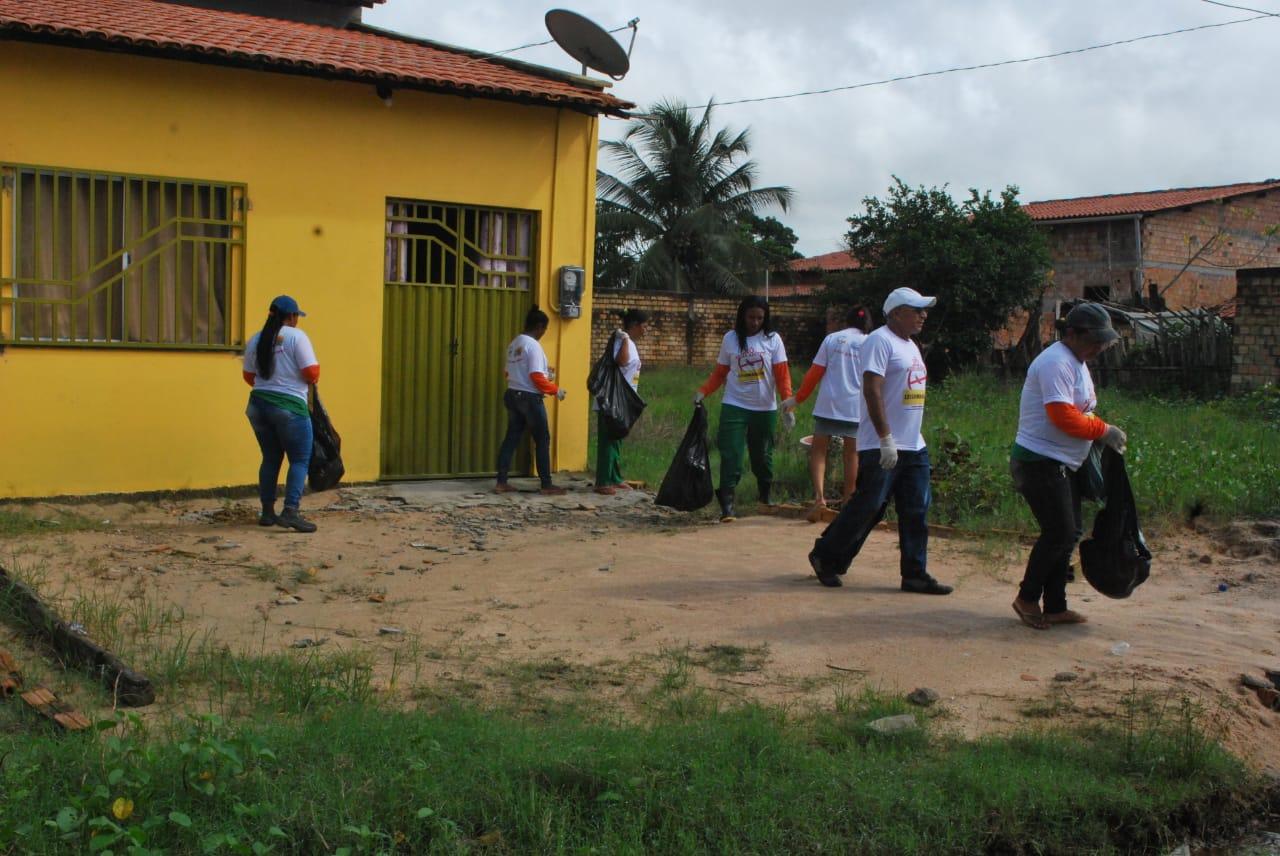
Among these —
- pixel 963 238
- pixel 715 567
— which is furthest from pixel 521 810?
pixel 963 238

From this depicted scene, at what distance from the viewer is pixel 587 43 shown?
38.3ft

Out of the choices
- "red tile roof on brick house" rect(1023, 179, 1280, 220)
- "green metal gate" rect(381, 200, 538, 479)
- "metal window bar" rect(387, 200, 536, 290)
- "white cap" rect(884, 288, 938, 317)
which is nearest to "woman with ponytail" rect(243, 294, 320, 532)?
"green metal gate" rect(381, 200, 538, 479)

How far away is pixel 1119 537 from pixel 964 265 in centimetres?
1834

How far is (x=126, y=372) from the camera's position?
9.54 m

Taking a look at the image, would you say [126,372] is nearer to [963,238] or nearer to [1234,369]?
[1234,369]

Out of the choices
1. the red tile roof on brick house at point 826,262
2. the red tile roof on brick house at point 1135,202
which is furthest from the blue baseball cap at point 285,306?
the red tile roof on brick house at point 826,262

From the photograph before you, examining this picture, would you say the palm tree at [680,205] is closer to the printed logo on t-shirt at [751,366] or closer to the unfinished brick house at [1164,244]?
the unfinished brick house at [1164,244]

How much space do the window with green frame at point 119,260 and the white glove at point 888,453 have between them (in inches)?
220

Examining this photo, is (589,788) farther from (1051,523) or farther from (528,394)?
(528,394)

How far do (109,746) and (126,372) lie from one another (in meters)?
6.27

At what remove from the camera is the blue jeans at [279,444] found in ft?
28.5

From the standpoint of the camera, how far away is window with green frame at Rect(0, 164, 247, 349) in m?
9.16

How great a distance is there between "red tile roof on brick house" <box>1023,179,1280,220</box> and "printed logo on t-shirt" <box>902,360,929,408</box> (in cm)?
2228

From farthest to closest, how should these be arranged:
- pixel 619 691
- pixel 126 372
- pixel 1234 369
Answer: pixel 1234 369 → pixel 126 372 → pixel 619 691
